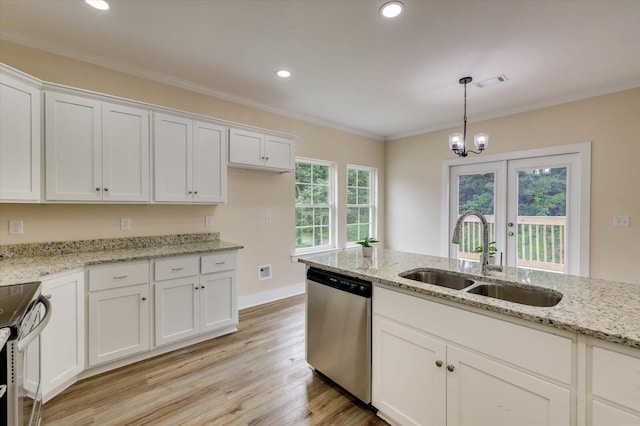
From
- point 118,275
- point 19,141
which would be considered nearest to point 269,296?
point 118,275

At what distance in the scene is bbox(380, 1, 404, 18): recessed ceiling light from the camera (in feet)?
6.28

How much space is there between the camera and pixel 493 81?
10.2ft

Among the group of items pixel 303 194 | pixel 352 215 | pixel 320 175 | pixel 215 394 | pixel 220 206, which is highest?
pixel 320 175

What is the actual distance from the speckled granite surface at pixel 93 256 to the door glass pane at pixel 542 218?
155 inches

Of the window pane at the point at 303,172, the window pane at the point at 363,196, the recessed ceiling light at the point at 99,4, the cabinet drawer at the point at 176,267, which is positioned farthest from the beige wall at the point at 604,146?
the recessed ceiling light at the point at 99,4

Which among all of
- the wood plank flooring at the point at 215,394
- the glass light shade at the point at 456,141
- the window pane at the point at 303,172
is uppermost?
the glass light shade at the point at 456,141

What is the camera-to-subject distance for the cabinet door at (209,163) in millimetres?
3023

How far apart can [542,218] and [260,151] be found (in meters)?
3.87

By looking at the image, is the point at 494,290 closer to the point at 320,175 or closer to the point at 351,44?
the point at 351,44

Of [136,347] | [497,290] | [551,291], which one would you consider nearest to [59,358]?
[136,347]

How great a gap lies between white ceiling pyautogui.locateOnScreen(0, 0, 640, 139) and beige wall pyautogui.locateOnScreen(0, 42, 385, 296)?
15 centimetres

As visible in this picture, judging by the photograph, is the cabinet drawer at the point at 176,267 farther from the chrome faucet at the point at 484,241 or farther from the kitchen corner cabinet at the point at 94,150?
the chrome faucet at the point at 484,241

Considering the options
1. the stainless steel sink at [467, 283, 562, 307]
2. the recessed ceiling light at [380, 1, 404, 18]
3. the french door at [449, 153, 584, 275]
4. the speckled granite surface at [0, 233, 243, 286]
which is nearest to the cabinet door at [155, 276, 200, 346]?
the speckled granite surface at [0, 233, 243, 286]

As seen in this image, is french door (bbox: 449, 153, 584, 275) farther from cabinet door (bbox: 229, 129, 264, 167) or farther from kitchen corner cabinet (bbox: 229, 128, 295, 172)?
cabinet door (bbox: 229, 129, 264, 167)
